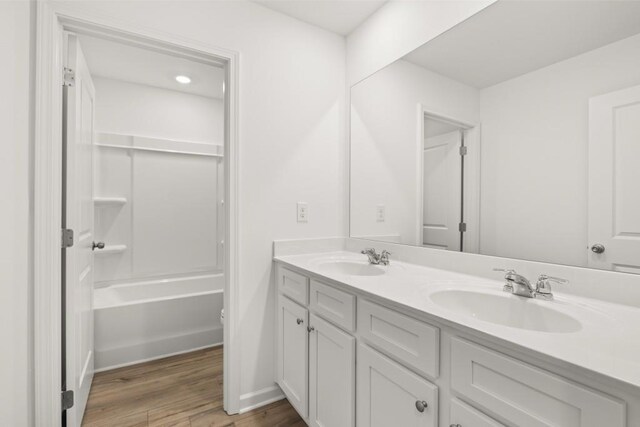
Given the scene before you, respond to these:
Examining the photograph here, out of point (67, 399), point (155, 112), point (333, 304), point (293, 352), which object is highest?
point (155, 112)

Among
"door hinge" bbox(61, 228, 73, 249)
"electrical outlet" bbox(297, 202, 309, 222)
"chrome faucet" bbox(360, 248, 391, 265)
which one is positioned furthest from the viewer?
"electrical outlet" bbox(297, 202, 309, 222)

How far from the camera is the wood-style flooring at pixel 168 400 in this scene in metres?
1.64

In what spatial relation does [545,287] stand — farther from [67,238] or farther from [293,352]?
[67,238]

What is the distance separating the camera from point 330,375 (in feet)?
Answer: 4.32

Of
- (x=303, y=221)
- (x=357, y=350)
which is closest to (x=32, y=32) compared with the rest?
(x=303, y=221)

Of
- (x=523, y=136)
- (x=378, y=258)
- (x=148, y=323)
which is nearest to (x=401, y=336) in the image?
(x=378, y=258)

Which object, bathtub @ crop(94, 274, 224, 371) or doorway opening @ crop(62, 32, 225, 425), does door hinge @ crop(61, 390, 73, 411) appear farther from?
bathtub @ crop(94, 274, 224, 371)

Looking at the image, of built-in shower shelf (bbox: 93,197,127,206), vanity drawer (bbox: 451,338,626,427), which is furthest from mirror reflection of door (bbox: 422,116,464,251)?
built-in shower shelf (bbox: 93,197,127,206)

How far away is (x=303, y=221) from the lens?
6.41ft

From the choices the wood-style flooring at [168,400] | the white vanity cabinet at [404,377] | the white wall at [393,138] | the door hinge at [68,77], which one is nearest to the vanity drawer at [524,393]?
the white vanity cabinet at [404,377]

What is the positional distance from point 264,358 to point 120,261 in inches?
70.9

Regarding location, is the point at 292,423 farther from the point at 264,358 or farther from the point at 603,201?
the point at 603,201

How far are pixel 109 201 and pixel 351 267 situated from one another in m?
2.18

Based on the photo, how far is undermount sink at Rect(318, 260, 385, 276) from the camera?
1.64 meters
